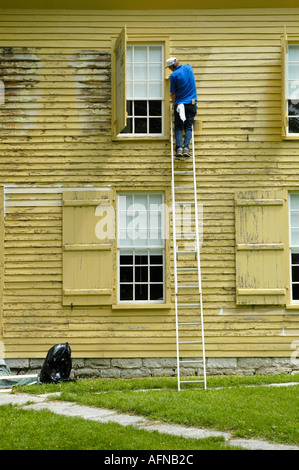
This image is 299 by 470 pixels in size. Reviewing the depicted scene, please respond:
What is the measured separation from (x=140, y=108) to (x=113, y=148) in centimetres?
94

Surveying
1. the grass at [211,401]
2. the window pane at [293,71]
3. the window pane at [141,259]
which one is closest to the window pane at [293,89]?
the window pane at [293,71]

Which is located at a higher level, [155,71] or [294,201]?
[155,71]

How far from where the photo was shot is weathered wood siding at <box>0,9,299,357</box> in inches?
486

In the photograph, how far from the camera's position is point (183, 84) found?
12062 millimetres

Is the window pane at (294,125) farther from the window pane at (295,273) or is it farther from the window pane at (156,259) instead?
the window pane at (156,259)

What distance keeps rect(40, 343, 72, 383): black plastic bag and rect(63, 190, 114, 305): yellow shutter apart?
3.92 ft

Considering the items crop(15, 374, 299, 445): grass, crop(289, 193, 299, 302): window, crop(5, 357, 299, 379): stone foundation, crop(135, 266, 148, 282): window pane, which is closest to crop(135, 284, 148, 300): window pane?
crop(135, 266, 148, 282): window pane

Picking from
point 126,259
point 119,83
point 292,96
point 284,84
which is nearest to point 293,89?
point 292,96

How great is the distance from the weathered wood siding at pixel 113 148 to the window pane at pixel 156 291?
0.30 m

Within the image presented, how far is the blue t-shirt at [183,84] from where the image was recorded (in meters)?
12.1

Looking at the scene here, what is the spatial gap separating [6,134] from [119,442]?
710cm

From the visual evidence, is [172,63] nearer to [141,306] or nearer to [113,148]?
[113,148]

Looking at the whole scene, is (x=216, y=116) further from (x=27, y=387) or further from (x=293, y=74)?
(x=27, y=387)
